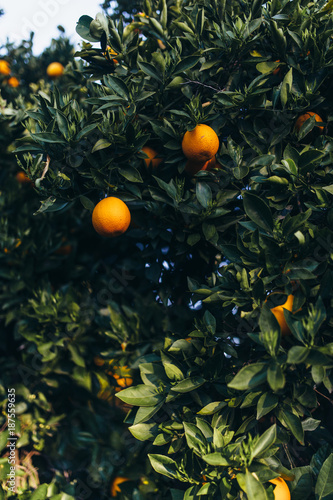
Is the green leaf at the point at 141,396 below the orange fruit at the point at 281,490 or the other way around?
the other way around

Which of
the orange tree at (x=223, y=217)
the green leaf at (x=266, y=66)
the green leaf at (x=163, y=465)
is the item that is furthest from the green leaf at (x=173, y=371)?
the green leaf at (x=266, y=66)

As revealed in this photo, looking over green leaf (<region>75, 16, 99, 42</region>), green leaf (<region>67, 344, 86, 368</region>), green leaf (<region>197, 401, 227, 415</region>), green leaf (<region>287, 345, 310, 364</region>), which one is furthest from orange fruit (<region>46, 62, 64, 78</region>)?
green leaf (<region>287, 345, 310, 364</region>)

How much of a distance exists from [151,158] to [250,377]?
1021 mm

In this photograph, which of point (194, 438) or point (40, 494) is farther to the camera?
point (40, 494)

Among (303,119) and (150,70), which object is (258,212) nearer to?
(303,119)

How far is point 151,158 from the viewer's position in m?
1.66

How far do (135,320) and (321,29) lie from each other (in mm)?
1560

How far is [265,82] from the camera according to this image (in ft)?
5.05

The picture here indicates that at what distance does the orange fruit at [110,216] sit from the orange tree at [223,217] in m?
0.08

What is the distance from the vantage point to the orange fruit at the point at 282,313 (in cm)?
127

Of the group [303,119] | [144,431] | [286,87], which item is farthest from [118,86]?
[144,431]

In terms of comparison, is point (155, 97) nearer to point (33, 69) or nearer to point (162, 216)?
Answer: point (162, 216)

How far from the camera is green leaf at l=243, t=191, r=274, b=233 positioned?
1.24 meters

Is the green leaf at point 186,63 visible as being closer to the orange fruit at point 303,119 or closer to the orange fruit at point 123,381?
the orange fruit at point 303,119
